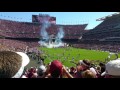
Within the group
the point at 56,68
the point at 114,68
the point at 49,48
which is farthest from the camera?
the point at 49,48

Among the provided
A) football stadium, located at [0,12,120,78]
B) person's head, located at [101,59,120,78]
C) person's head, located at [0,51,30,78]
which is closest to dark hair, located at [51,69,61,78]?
football stadium, located at [0,12,120,78]

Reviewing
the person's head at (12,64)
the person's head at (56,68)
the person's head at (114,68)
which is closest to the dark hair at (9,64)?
the person's head at (12,64)

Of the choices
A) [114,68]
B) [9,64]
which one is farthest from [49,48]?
[114,68]

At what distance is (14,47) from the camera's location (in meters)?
6.28

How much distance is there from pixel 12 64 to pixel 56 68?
0.45 m

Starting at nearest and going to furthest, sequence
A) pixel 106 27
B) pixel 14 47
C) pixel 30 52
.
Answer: pixel 14 47 < pixel 30 52 < pixel 106 27

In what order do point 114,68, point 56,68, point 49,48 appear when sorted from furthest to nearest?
point 49,48
point 56,68
point 114,68

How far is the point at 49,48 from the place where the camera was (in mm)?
8000

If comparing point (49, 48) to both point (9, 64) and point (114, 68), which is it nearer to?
point (9, 64)

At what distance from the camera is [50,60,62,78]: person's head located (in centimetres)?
264

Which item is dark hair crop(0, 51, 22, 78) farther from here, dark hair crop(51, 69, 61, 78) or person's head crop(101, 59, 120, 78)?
person's head crop(101, 59, 120, 78)
